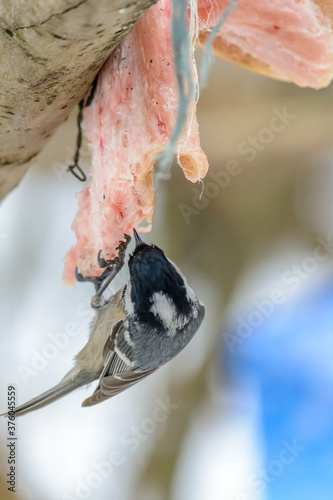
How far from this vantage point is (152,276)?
0.86 m

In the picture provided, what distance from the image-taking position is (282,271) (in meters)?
2.40

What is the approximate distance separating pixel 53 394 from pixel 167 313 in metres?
0.38

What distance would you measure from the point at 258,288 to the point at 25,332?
956mm

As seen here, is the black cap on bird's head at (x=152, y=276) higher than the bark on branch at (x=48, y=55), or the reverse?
the bark on branch at (x=48, y=55)

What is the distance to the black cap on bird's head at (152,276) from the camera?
2.81 ft

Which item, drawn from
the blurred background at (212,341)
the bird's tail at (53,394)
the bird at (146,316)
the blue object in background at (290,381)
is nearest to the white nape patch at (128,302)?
the bird at (146,316)

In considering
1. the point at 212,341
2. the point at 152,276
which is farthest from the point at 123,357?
the point at 212,341

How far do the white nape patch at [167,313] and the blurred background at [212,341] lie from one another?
1.18m

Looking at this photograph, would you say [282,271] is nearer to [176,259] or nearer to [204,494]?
[176,259]

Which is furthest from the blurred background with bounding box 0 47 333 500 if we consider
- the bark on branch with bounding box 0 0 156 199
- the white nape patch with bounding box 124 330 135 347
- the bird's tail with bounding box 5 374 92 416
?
the bark on branch with bounding box 0 0 156 199

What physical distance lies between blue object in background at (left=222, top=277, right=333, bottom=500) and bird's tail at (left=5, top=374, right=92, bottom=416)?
3.93ft

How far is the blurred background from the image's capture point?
2.08 metres

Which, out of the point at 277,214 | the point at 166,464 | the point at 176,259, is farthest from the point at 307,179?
the point at 166,464

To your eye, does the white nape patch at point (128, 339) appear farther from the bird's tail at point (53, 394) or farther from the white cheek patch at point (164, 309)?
the bird's tail at point (53, 394)
